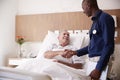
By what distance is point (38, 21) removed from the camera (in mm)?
3744

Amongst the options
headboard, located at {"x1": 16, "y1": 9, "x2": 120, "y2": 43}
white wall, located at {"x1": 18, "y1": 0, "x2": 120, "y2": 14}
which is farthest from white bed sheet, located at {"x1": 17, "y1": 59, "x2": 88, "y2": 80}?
white wall, located at {"x1": 18, "y1": 0, "x2": 120, "y2": 14}

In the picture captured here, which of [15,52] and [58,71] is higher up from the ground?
[58,71]

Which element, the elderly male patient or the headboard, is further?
the headboard

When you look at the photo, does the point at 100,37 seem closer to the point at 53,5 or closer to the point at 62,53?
the point at 62,53

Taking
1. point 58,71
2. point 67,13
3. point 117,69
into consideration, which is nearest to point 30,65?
point 58,71

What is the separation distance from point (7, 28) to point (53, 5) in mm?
901

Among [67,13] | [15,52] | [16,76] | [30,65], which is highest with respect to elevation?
[67,13]

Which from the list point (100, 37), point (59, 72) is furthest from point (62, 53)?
point (100, 37)

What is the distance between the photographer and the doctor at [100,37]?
1594mm

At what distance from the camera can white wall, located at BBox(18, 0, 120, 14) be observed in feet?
10.8

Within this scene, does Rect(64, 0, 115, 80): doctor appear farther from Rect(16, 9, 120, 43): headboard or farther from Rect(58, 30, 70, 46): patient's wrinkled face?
Rect(16, 9, 120, 43): headboard

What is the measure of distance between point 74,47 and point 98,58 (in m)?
1.22

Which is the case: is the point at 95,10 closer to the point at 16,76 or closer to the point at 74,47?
the point at 16,76

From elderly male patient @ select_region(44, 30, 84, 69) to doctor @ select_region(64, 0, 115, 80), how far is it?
0.94 meters
